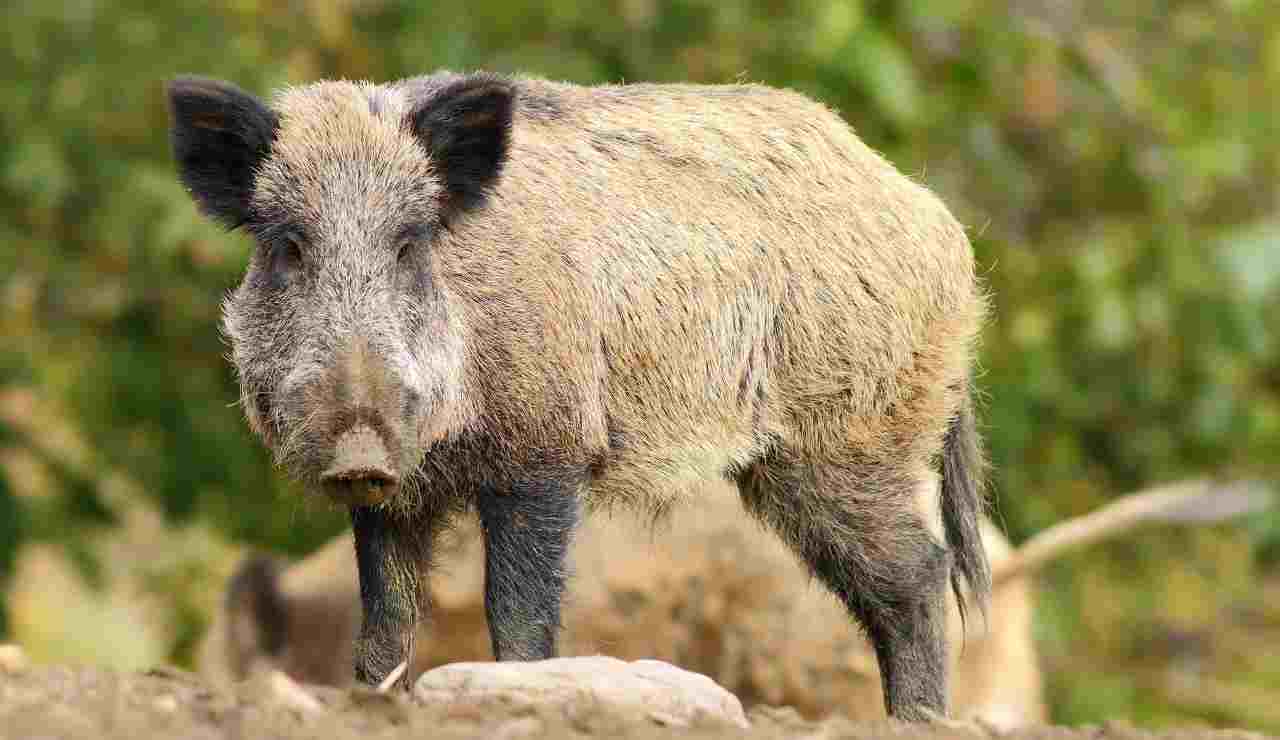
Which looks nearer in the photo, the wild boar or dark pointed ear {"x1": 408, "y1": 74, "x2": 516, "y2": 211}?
the wild boar

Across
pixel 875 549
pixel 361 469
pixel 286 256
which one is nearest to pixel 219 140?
pixel 286 256

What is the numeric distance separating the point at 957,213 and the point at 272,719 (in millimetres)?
7434

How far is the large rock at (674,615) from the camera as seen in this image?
8.29 meters

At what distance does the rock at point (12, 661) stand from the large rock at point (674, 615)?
281 cm

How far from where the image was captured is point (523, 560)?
17.7ft

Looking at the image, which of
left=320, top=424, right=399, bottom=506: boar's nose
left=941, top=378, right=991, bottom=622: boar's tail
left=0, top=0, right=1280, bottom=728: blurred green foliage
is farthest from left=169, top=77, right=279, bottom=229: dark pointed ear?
left=0, top=0, right=1280, bottom=728: blurred green foliage

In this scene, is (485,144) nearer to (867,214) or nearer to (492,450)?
(492,450)

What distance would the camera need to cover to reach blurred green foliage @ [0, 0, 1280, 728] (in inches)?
427

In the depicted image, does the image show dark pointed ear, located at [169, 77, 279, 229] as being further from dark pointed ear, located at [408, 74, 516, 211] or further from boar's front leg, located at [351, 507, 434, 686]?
boar's front leg, located at [351, 507, 434, 686]

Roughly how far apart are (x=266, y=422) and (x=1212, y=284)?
7703 millimetres

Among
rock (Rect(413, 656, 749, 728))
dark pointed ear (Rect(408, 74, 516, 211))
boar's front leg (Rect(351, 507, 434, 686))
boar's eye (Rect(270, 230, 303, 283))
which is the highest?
dark pointed ear (Rect(408, 74, 516, 211))

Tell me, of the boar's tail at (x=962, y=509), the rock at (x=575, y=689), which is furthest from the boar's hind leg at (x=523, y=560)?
the boar's tail at (x=962, y=509)

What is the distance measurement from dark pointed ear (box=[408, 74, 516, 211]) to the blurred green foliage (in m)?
4.68

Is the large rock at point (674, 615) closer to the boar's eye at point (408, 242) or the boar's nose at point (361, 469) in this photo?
the boar's eye at point (408, 242)
